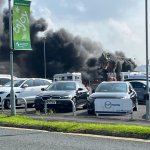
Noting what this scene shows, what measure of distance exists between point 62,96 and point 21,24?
4.30 metres

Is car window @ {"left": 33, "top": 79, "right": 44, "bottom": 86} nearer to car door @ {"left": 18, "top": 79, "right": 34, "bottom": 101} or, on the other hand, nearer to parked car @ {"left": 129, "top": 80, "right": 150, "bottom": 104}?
car door @ {"left": 18, "top": 79, "right": 34, "bottom": 101}

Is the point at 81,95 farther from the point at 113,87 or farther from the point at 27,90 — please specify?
the point at 27,90

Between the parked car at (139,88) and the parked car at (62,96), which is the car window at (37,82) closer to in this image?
the parked car at (62,96)

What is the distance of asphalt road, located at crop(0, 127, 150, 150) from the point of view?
30.5 feet

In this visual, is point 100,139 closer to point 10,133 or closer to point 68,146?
point 68,146

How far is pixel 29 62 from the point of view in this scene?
77.1 meters

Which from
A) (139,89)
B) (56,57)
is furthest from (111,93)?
(56,57)

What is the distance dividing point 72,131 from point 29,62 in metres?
66.2

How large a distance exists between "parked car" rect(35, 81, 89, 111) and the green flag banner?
3206 millimetres

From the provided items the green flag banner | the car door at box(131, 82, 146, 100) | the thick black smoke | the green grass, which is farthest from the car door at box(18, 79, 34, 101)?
the thick black smoke

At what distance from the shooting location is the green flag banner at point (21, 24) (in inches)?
610

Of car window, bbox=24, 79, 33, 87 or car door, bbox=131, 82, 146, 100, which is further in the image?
car door, bbox=131, 82, 146, 100

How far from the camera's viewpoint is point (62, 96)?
18672 mm

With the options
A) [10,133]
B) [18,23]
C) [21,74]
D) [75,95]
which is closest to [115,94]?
[75,95]
